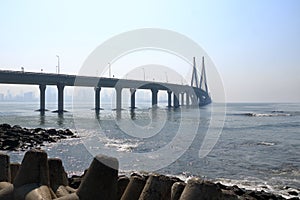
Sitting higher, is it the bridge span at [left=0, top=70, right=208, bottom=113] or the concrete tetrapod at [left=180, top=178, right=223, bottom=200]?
the bridge span at [left=0, top=70, right=208, bottom=113]

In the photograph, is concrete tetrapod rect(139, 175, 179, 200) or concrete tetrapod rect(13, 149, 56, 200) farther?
concrete tetrapod rect(13, 149, 56, 200)

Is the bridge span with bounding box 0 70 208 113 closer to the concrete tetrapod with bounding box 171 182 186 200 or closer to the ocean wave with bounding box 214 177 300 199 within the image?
the ocean wave with bounding box 214 177 300 199

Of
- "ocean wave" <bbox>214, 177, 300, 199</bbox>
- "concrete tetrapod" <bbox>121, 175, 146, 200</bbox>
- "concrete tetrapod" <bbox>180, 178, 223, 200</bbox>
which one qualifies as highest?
"concrete tetrapod" <bbox>180, 178, 223, 200</bbox>

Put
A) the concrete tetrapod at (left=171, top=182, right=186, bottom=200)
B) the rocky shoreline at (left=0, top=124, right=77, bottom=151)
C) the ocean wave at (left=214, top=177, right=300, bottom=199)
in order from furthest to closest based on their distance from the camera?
the rocky shoreline at (left=0, top=124, right=77, bottom=151)
the ocean wave at (left=214, top=177, right=300, bottom=199)
the concrete tetrapod at (left=171, top=182, right=186, bottom=200)

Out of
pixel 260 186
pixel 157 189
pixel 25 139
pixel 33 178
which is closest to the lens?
pixel 157 189

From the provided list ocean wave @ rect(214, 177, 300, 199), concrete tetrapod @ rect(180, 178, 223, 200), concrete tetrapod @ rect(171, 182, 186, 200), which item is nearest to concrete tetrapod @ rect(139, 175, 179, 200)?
concrete tetrapod @ rect(171, 182, 186, 200)

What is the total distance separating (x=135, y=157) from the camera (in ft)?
74.6

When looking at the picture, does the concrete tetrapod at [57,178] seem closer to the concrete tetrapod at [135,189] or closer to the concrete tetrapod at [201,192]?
the concrete tetrapod at [135,189]

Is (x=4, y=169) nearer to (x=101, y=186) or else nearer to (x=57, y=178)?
(x=57, y=178)

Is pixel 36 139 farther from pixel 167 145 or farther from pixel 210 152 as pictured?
Answer: pixel 210 152

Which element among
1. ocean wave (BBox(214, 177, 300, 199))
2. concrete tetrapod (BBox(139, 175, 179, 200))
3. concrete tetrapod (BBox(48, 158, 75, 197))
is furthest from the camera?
ocean wave (BBox(214, 177, 300, 199))

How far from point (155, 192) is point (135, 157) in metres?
17.2

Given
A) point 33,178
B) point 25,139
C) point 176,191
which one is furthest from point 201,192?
point 25,139

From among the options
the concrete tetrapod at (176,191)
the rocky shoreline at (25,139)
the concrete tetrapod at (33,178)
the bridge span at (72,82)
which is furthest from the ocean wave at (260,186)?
the bridge span at (72,82)
